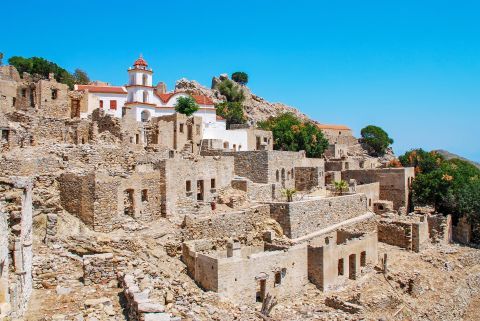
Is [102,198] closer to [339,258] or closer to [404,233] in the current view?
[339,258]

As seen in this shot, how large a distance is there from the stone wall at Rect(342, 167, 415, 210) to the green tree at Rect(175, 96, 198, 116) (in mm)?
13997

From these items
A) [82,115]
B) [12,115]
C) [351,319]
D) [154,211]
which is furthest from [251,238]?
[82,115]

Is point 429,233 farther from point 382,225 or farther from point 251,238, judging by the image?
point 251,238

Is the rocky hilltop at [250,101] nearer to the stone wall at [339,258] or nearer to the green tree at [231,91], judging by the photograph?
the green tree at [231,91]

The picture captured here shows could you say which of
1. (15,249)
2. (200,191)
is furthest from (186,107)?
(15,249)

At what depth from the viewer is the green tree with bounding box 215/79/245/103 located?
6781 centimetres

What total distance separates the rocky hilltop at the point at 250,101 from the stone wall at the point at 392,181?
2540 cm

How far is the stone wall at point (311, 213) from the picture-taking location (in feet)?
74.0

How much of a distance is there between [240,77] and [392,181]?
1806 inches

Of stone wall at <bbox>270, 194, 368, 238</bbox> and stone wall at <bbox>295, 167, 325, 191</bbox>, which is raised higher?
stone wall at <bbox>295, 167, 325, 191</bbox>

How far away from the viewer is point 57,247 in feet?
48.2

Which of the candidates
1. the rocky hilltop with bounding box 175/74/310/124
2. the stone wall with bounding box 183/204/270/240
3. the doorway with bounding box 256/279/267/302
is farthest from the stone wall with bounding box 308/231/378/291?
the rocky hilltop with bounding box 175/74/310/124

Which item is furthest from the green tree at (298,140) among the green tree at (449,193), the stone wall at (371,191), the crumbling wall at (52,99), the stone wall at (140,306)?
the stone wall at (140,306)

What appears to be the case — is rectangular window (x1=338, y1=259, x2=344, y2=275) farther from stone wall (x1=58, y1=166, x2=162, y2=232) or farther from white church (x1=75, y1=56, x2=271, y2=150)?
white church (x1=75, y1=56, x2=271, y2=150)
